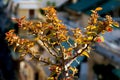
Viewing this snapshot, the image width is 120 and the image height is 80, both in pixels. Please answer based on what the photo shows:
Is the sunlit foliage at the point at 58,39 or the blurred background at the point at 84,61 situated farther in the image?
the blurred background at the point at 84,61

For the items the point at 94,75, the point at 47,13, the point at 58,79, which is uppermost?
the point at 47,13

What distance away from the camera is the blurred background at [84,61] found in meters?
10.4

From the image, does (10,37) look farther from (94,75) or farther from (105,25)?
(94,75)

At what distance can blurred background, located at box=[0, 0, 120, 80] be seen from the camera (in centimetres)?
1041

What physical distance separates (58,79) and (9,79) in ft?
21.7

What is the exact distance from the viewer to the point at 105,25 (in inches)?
137

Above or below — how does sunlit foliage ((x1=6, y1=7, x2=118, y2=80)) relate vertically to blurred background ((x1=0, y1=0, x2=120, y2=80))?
above

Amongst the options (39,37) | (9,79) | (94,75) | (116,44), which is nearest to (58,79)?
(39,37)

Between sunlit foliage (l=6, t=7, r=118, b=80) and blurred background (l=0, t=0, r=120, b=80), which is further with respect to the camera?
blurred background (l=0, t=0, r=120, b=80)

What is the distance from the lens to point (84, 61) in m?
13.6

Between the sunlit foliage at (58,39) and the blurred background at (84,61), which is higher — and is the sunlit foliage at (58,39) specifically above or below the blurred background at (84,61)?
above

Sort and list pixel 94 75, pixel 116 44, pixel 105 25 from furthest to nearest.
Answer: pixel 94 75 → pixel 116 44 → pixel 105 25

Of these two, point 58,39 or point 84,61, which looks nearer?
point 58,39

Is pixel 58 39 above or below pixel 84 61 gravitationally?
above
